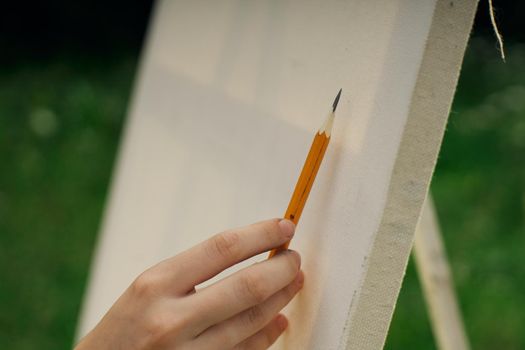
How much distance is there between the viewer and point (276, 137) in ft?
2.40

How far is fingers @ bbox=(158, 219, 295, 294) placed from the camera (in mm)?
558

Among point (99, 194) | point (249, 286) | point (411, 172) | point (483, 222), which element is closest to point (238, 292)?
point (249, 286)

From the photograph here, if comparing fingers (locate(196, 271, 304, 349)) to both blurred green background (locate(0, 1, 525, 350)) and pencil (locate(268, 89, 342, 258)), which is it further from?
blurred green background (locate(0, 1, 525, 350))

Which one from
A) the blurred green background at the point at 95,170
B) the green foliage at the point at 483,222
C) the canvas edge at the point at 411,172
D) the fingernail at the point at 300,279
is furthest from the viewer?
the blurred green background at the point at 95,170

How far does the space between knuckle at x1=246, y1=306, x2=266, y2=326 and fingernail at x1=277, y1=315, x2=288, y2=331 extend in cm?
4

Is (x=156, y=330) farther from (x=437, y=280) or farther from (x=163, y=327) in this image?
(x=437, y=280)

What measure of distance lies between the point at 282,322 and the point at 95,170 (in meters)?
1.95

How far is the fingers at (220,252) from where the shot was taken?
1.83 ft

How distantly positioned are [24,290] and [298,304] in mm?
1710

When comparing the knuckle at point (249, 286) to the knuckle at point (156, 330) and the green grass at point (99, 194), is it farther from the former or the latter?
the green grass at point (99, 194)

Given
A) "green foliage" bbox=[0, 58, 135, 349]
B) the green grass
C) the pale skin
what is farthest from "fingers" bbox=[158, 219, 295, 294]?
"green foliage" bbox=[0, 58, 135, 349]

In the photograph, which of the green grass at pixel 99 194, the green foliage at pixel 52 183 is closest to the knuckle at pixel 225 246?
the green grass at pixel 99 194

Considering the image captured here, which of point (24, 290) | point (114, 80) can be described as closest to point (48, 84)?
point (114, 80)

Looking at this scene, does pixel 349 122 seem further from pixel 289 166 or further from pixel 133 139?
pixel 133 139
